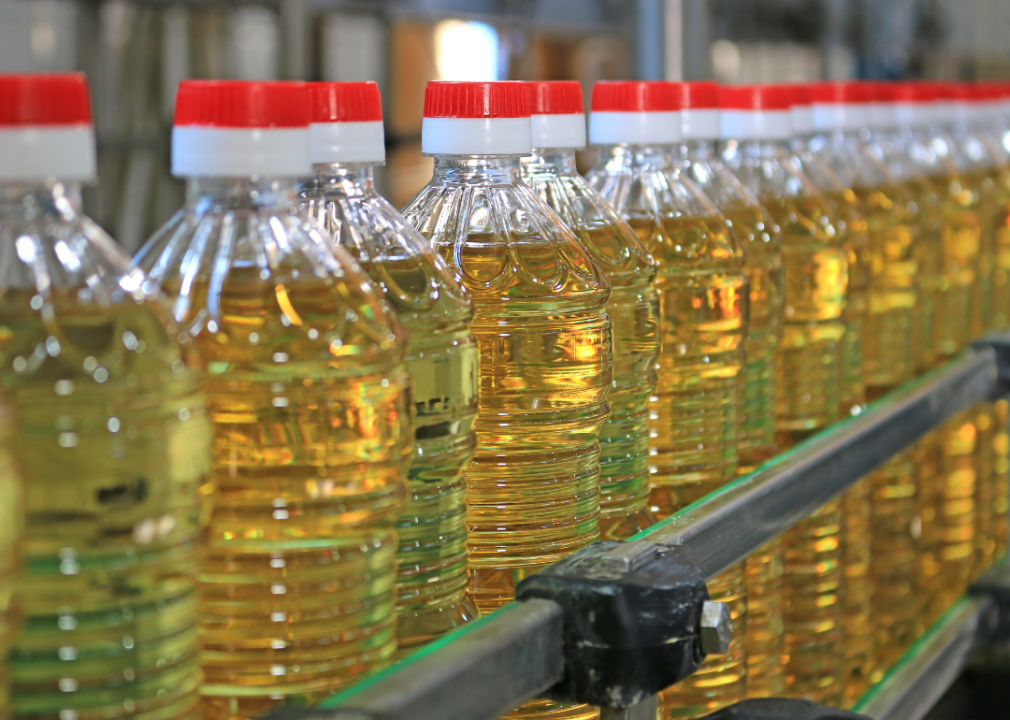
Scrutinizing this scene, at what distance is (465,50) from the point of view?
4.61 meters

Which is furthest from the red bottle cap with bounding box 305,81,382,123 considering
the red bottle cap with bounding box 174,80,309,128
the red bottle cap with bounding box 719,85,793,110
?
the red bottle cap with bounding box 719,85,793,110

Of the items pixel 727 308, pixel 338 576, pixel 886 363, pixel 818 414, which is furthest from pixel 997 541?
pixel 338 576

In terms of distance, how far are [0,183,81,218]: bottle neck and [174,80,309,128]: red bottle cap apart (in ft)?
0.25

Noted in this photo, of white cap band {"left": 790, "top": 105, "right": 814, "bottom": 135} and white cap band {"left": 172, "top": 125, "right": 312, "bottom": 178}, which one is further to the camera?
white cap band {"left": 790, "top": 105, "right": 814, "bottom": 135}

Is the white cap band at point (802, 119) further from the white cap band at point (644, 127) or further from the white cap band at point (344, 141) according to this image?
the white cap band at point (344, 141)

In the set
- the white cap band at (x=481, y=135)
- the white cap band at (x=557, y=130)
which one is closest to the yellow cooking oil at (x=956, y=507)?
the white cap band at (x=557, y=130)

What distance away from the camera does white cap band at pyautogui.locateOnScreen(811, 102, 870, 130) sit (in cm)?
160

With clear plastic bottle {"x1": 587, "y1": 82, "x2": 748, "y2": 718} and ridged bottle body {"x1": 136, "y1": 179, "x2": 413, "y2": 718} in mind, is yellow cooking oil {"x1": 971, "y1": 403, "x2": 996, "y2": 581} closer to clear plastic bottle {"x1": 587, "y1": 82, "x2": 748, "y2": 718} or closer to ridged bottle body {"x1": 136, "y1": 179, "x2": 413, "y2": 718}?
clear plastic bottle {"x1": 587, "y1": 82, "x2": 748, "y2": 718}

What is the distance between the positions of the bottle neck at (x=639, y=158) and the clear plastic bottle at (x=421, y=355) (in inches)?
15.6

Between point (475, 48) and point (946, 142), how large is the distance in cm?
282

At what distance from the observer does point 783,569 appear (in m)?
1.32

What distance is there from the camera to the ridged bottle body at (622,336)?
3.31 feet

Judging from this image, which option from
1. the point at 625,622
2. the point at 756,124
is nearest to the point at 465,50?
the point at 756,124

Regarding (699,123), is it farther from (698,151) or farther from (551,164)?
(551,164)
